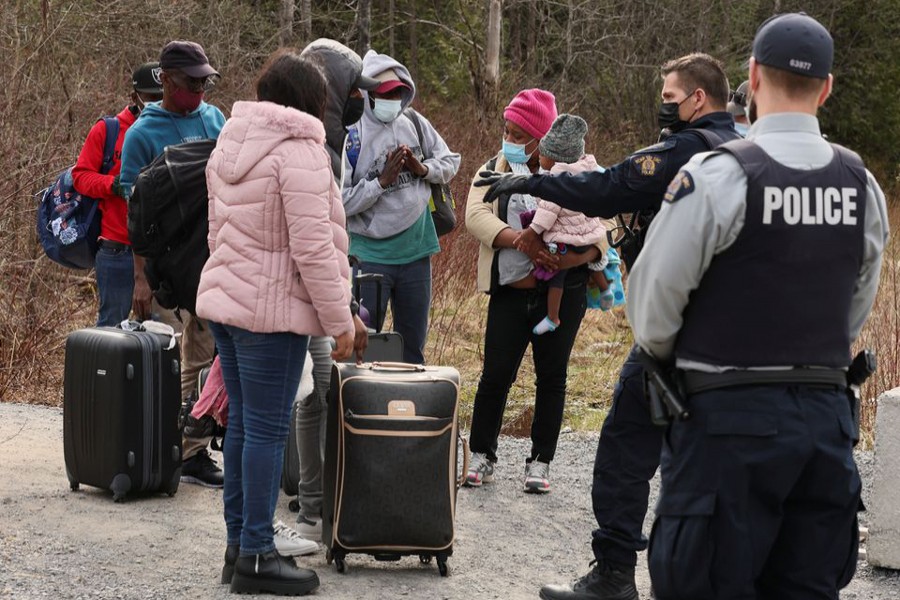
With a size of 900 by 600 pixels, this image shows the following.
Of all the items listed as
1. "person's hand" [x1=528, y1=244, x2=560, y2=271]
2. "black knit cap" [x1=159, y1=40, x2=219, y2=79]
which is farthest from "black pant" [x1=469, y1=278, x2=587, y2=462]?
"black knit cap" [x1=159, y1=40, x2=219, y2=79]

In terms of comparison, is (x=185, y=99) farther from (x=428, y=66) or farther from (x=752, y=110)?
(x=428, y=66)

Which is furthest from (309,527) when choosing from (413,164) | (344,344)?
(413,164)

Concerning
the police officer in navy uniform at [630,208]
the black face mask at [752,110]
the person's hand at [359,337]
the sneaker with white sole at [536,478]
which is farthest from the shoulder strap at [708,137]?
the sneaker with white sole at [536,478]

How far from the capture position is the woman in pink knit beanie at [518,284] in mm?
5602

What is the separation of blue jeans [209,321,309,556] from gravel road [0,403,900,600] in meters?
0.33

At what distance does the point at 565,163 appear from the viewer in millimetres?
5531

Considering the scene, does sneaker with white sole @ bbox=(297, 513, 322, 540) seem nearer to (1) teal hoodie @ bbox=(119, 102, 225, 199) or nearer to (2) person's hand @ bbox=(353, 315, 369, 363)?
(2) person's hand @ bbox=(353, 315, 369, 363)

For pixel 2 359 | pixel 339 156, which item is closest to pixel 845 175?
pixel 339 156

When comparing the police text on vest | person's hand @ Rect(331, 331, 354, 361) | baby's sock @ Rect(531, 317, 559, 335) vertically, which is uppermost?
the police text on vest

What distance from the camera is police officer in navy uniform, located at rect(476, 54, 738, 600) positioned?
4.07 meters

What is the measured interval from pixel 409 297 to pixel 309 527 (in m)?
1.34

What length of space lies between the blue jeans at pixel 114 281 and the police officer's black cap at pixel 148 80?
28.5 inches

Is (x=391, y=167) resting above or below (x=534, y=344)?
above

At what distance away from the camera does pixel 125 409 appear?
5242 mm
